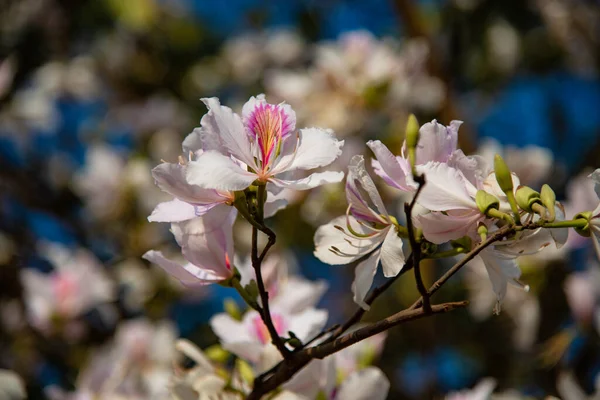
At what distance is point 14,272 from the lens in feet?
5.93

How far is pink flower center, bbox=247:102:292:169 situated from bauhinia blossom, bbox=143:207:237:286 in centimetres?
7

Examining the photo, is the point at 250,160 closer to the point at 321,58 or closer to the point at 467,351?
the point at 321,58

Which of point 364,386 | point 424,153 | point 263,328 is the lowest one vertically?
point 364,386

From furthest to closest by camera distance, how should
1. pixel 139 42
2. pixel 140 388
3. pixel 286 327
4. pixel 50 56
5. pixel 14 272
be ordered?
pixel 139 42, pixel 50 56, pixel 14 272, pixel 140 388, pixel 286 327

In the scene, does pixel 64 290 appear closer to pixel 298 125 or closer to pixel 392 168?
pixel 298 125

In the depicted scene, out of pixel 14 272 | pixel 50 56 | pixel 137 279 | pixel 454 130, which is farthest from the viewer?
pixel 50 56

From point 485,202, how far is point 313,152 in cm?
16

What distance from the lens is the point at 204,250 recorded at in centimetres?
68

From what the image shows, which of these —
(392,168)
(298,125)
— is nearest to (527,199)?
(392,168)

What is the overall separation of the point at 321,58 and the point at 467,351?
869mm

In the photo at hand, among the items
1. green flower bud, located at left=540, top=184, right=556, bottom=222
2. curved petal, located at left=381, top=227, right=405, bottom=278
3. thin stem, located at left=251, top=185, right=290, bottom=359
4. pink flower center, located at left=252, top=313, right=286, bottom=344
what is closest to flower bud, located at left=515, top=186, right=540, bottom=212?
green flower bud, located at left=540, top=184, right=556, bottom=222

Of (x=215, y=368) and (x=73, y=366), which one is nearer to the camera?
(x=215, y=368)

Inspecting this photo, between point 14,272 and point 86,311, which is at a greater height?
point 14,272

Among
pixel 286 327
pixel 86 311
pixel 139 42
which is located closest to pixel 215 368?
pixel 286 327
